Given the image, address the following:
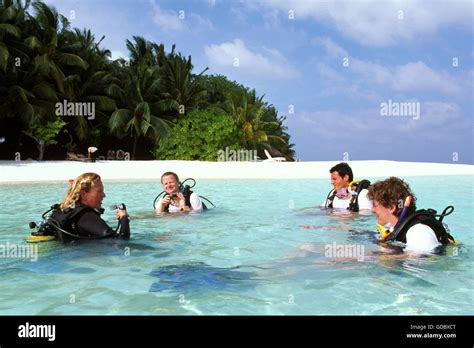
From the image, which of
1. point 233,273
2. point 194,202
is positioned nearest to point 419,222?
point 233,273

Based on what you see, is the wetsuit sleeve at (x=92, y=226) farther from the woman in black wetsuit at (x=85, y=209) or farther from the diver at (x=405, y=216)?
the diver at (x=405, y=216)

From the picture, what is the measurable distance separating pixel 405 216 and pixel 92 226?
3.46 m

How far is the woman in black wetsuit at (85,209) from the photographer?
5.94m

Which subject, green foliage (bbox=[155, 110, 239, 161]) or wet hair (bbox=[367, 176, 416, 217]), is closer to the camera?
wet hair (bbox=[367, 176, 416, 217])

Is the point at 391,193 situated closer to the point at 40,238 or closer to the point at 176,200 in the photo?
the point at 40,238

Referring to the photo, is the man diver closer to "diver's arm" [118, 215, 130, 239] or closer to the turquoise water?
the turquoise water

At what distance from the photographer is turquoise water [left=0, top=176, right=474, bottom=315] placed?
4.35 meters

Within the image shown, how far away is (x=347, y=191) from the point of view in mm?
9125

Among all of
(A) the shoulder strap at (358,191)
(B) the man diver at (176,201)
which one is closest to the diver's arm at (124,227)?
(B) the man diver at (176,201)

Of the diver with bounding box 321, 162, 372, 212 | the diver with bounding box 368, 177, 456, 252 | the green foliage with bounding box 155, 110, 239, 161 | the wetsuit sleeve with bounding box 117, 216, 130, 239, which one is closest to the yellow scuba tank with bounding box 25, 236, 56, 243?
the wetsuit sleeve with bounding box 117, 216, 130, 239

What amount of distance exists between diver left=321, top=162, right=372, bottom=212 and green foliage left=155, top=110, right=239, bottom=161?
2438 centimetres
